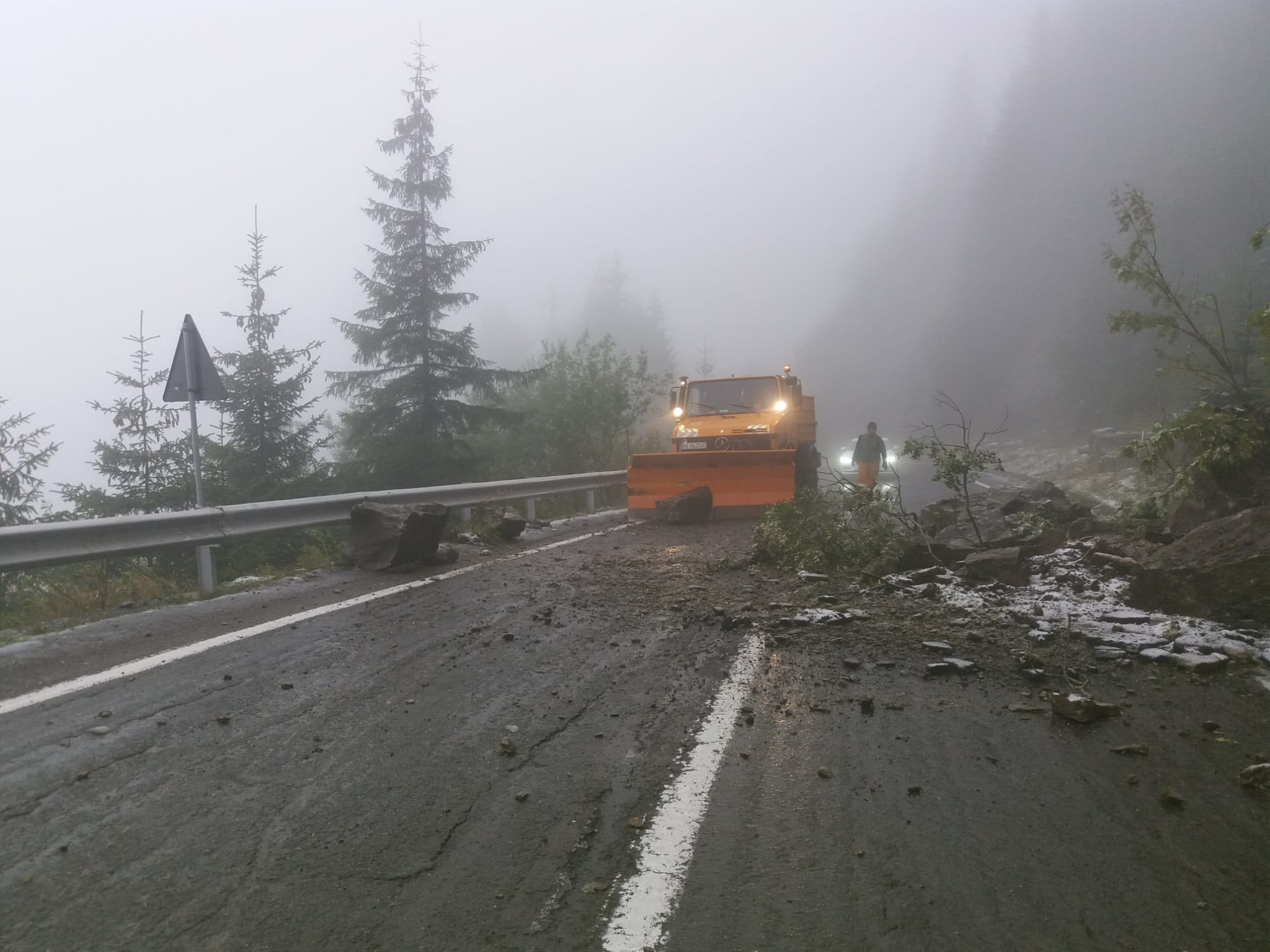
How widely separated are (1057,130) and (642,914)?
9369cm

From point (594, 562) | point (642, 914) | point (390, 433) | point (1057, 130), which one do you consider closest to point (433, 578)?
point (594, 562)

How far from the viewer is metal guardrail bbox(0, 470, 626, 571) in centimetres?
616

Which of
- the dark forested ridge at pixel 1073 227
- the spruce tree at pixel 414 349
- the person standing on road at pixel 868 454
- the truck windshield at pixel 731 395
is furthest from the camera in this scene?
the dark forested ridge at pixel 1073 227

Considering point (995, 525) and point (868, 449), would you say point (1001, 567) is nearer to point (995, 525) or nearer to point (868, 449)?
point (995, 525)

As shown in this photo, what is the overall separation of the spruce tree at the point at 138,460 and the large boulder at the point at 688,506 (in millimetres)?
9185

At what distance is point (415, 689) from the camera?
439 cm

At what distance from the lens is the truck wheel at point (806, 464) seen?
48.8ft

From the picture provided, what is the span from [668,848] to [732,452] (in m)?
11.2

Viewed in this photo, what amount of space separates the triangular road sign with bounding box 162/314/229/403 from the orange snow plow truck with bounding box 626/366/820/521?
6851mm

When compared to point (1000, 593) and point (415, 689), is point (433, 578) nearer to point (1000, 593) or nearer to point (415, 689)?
point (415, 689)

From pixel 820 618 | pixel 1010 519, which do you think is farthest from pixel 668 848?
pixel 1010 519

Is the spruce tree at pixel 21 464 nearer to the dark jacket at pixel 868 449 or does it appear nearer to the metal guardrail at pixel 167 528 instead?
the metal guardrail at pixel 167 528

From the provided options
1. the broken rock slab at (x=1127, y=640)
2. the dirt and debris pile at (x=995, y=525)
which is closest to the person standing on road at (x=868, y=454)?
the dirt and debris pile at (x=995, y=525)

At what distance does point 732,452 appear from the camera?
44.9ft
